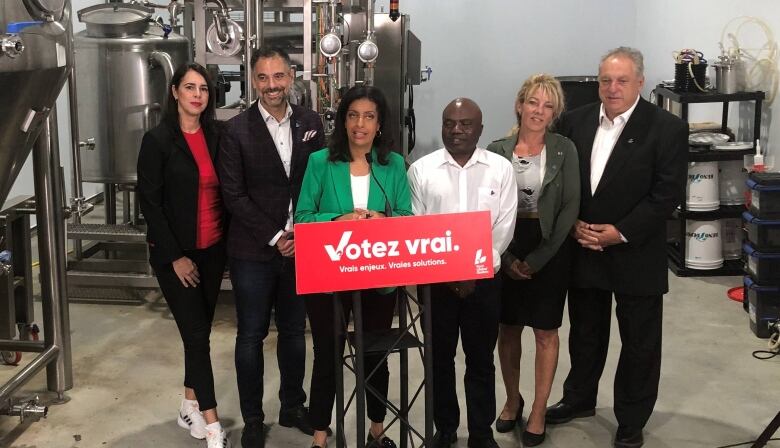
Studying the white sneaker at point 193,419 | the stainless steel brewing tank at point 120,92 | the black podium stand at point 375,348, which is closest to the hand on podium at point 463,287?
the black podium stand at point 375,348

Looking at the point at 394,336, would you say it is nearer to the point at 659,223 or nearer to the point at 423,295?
the point at 423,295

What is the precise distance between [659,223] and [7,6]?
227cm

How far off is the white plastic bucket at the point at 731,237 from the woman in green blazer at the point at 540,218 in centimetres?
286

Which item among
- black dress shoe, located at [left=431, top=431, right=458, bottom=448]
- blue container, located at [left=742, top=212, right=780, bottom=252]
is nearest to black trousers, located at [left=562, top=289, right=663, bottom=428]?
black dress shoe, located at [left=431, top=431, right=458, bottom=448]

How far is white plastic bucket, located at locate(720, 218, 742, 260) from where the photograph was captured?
592cm

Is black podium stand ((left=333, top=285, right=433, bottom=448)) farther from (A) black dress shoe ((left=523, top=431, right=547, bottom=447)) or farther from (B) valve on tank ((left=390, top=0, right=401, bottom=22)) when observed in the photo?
(B) valve on tank ((left=390, top=0, right=401, bottom=22))

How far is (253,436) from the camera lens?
3480 mm

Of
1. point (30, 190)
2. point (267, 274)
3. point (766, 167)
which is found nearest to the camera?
point (267, 274)

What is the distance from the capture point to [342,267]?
2.57 meters

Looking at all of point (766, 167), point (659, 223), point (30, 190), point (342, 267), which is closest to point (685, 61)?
point (766, 167)

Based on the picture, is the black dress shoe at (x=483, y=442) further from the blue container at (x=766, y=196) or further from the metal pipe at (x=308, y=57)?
the blue container at (x=766, y=196)

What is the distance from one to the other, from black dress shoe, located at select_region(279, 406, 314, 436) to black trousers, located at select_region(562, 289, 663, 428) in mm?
1057

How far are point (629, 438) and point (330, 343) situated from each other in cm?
124

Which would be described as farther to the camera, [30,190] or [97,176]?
[30,190]
